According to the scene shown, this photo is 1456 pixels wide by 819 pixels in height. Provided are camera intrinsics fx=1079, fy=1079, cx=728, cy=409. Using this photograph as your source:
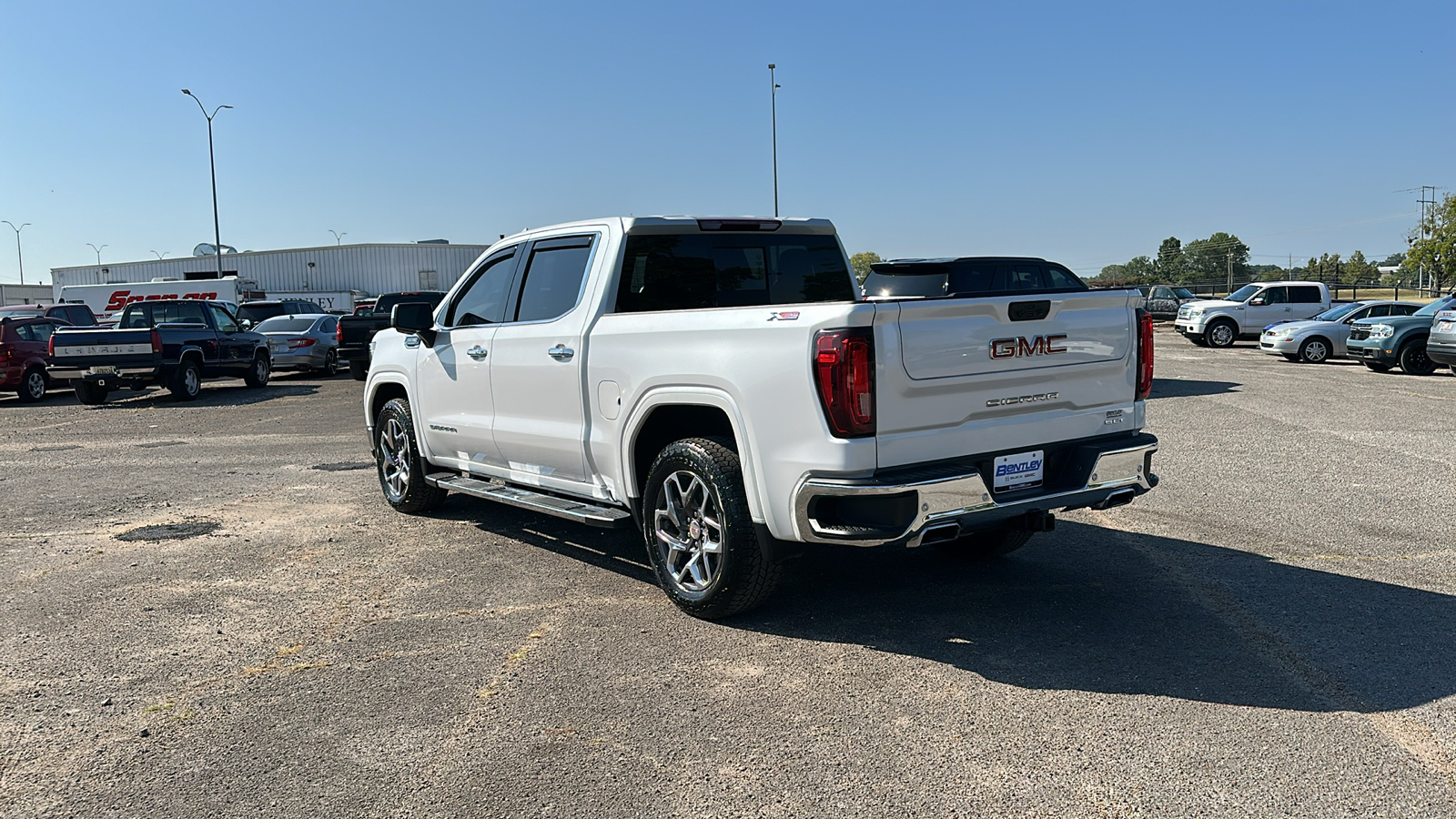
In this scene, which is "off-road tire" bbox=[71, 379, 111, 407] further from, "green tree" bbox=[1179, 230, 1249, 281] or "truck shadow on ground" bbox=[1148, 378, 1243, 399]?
"green tree" bbox=[1179, 230, 1249, 281]

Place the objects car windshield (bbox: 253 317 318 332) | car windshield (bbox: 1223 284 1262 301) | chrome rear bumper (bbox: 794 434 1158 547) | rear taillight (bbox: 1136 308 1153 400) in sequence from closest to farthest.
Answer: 1. chrome rear bumper (bbox: 794 434 1158 547)
2. rear taillight (bbox: 1136 308 1153 400)
3. car windshield (bbox: 253 317 318 332)
4. car windshield (bbox: 1223 284 1262 301)

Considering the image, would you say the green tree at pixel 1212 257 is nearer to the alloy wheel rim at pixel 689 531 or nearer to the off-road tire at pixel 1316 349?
the off-road tire at pixel 1316 349

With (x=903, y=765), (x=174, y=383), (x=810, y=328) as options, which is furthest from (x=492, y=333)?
(x=174, y=383)

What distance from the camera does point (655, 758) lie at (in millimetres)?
3730

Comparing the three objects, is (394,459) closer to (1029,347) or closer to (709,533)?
(709,533)

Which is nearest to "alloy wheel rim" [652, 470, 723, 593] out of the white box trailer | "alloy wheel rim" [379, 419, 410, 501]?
"alloy wheel rim" [379, 419, 410, 501]

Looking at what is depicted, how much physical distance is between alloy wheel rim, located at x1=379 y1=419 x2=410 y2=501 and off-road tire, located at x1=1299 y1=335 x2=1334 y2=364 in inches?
872

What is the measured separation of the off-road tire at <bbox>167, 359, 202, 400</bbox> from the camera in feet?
61.6

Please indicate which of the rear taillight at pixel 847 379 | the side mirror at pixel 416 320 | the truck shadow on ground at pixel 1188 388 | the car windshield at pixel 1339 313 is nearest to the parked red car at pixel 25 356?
the side mirror at pixel 416 320

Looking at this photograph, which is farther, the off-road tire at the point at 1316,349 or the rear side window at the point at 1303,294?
the rear side window at the point at 1303,294

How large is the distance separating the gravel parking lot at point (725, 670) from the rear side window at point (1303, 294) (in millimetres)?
24642

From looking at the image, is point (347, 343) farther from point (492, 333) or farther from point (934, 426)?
point (934, 426)

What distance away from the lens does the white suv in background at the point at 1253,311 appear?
29625 mm

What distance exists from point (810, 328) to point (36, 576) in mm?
4994
